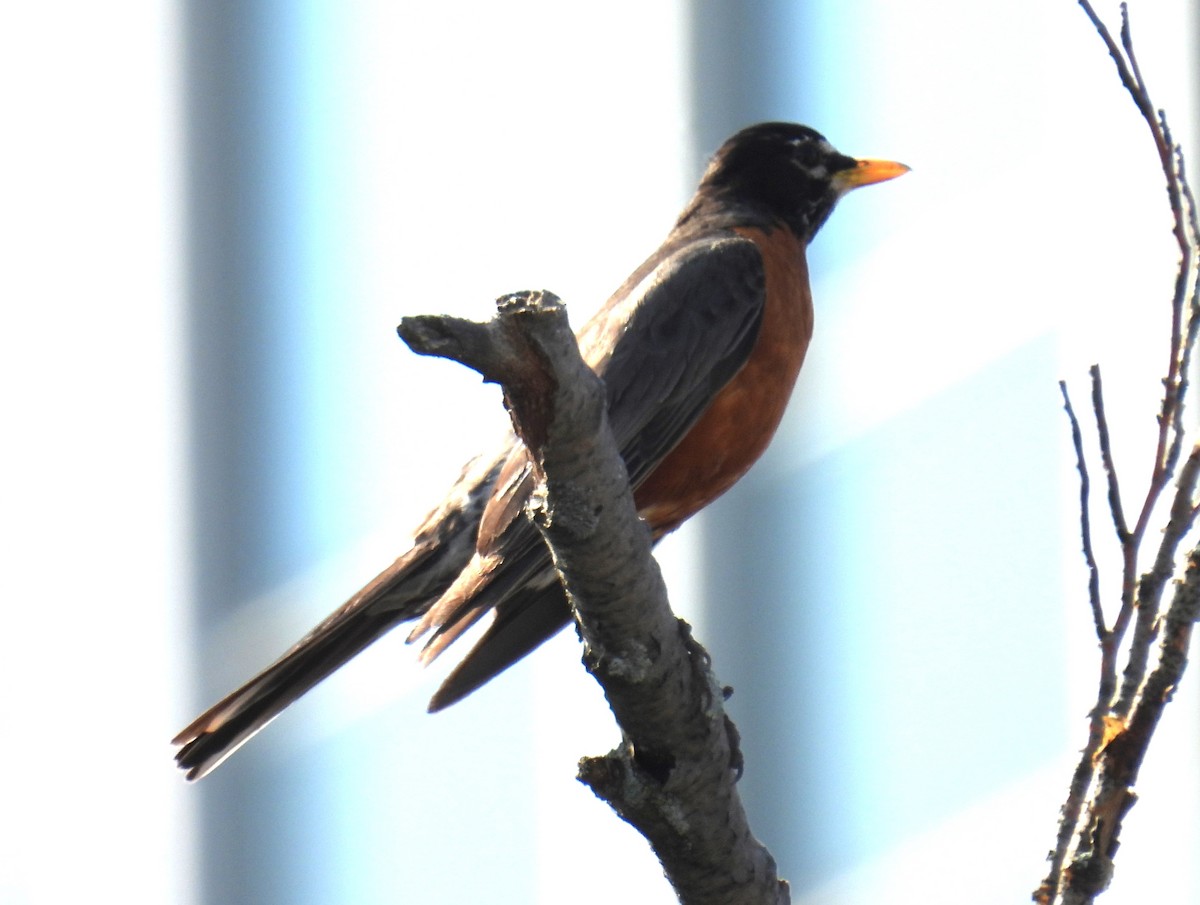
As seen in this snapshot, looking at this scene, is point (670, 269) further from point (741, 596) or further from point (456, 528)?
point (741, 596)

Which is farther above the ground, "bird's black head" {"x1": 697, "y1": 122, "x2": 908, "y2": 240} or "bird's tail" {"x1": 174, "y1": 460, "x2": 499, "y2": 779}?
"bird's black head" {"x1": 697, "y1": 122, "x2": 908, "y2": 240}

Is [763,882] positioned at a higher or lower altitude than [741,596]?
lower

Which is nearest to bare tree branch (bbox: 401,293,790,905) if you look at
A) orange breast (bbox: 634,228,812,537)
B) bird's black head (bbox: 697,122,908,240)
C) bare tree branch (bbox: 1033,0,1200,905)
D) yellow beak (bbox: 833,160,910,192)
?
bare tree branch (bbox: 1033,0,1200,905)

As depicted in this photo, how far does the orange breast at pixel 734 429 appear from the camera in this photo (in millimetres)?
3088

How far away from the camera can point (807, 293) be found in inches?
142

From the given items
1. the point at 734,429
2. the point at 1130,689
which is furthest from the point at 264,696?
the point at 1130,689

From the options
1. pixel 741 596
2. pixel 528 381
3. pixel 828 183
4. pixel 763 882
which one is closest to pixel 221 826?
pixel 741 596

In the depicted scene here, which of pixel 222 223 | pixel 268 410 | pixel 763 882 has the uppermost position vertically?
pixel 222 223

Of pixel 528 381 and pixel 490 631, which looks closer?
pixel 528 381

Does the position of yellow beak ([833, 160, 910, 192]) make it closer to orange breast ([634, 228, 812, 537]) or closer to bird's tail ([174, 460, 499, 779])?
orange breast ([634, 228, 812, 537])

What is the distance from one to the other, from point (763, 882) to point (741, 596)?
429 cm

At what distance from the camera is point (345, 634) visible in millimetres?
2971

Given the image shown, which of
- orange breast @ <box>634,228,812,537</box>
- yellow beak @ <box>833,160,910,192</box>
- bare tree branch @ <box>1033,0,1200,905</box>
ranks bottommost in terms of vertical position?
bare tree branch @ <box>1033,0,1200,905</box>

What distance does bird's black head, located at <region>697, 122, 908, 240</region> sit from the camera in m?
4.21
